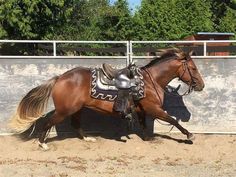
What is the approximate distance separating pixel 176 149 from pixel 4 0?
42.5ft

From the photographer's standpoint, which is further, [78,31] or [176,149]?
[78,31]

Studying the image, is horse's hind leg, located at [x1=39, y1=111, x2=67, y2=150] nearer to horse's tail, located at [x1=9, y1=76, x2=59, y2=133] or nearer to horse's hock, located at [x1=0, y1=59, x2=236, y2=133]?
horse's tail, located at [x1=9, y1=76, x2=59, y2=133]

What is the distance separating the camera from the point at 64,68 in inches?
375

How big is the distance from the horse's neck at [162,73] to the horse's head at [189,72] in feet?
0.49

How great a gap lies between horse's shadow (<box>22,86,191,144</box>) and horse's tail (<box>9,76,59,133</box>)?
73cm

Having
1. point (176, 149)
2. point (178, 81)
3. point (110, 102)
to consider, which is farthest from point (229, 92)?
point (110, 102)

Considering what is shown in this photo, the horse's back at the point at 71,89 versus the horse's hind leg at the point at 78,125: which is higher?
the horse's back at the point at 71,89

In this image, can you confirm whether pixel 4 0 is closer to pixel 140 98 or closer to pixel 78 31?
pixel 78 31

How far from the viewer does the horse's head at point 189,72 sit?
348 inches

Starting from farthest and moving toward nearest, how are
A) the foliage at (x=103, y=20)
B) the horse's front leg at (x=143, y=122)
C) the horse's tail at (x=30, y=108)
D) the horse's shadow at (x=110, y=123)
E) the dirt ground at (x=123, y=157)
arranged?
1. the foliage at (x=103, y=20)
2. the horse's shadow at (x=110, y=123)
3. the horse's front leg at (x=143, y=122)
4. the horse's tail at (x=30, y=108)
5. the dirt ground at (x=123, y=157)

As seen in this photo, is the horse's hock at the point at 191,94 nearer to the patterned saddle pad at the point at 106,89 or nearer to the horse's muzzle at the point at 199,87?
the horse's muzzle at the point at 199,87

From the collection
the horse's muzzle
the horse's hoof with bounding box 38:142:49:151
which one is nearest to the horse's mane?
the horse's muzzle

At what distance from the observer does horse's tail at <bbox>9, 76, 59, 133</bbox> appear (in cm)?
875

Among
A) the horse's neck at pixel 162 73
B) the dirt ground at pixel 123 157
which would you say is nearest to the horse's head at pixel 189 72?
the horse's neck at pixel 162 73
